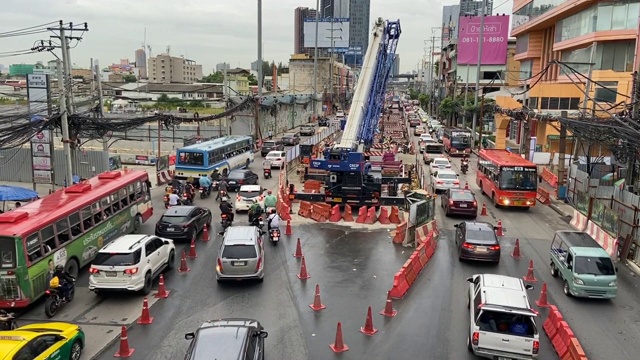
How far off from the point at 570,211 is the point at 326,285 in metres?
18.9

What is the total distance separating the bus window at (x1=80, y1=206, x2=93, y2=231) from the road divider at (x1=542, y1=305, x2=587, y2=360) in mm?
14584

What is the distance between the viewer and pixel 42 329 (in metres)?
11.0

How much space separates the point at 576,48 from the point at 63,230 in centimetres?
4718

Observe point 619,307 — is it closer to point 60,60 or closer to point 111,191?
point 111,191

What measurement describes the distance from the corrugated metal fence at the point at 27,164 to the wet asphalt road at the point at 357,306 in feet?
52.5

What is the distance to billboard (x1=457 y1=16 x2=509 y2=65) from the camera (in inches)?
3130

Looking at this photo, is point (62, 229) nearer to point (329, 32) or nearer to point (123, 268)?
point (123, 268)

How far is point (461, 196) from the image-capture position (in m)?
26.9

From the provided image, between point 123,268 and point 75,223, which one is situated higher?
point 75,223

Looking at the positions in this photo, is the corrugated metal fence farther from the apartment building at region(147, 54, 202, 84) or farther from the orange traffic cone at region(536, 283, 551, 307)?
the apartment building at region(147, 54, 202, 84)

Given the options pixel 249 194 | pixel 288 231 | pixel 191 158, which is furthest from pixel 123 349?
pixel 191 158

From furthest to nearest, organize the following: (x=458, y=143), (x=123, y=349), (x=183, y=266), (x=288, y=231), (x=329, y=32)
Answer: (x=329, y=32) → (x=458, y=143) → (x=288, y=231) → (x=183, y=266) → (x=123, y=349)

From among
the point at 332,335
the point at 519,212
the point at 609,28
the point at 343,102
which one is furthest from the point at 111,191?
the point at 343,102

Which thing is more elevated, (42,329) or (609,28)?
(609,28)
